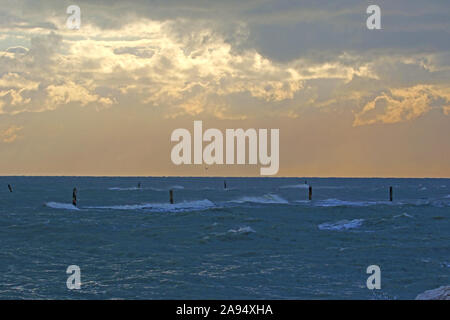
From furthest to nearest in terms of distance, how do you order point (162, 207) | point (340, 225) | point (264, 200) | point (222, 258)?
point (264, 200)
point (162, 207)
point (340, 225)
point (222, 258)

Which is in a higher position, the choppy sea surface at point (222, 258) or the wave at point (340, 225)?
the wave at point (340, 225)

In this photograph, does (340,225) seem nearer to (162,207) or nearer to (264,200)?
(162,207)

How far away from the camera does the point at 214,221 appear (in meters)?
40.8

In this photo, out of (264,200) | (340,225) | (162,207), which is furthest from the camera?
(264,200)

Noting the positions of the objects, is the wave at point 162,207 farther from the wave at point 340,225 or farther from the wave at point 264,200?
the wave at point 340,225

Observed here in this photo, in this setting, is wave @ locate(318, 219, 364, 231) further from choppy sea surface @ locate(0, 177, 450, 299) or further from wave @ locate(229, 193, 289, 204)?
wave @ locate(229, 193, 289, 204)

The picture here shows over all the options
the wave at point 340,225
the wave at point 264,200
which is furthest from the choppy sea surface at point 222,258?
the wave at point 264,200

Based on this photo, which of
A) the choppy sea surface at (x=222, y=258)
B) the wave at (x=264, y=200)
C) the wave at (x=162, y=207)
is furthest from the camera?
the wave at (x=264, y=200)

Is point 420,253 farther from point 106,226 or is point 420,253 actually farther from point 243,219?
point 106,226

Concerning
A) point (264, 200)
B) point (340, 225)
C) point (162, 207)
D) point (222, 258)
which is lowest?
point (222, 258)

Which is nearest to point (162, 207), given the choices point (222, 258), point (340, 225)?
point (340, 225)
